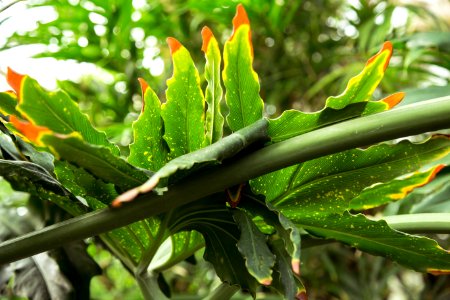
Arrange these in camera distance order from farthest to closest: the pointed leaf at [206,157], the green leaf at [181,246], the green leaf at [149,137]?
the green leaf at [181,246], the green leaf at [149,137], the pointed leaf at [206,157]

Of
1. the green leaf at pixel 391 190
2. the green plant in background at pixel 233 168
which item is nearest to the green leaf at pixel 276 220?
the green plant in background at pixel 233 168

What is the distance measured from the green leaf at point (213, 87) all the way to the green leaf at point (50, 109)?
0.30 feet

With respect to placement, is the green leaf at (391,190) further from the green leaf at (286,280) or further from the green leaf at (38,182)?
the green leaf at (38,182)

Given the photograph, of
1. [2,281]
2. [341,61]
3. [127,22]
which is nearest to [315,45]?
[341,61]

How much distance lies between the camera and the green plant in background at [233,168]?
32cm

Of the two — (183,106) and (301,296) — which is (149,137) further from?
(301,296)

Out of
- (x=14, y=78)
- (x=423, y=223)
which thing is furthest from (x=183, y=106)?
(x=423, y=223)

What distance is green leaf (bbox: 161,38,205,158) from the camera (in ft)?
1.27

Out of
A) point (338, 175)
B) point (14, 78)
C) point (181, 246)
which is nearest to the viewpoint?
point (14, 78)

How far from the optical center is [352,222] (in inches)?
16.5

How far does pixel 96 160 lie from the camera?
330 millimetres

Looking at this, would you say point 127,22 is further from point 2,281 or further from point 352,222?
point 352,222

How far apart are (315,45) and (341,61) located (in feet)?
0.39

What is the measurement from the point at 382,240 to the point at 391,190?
0.04m
